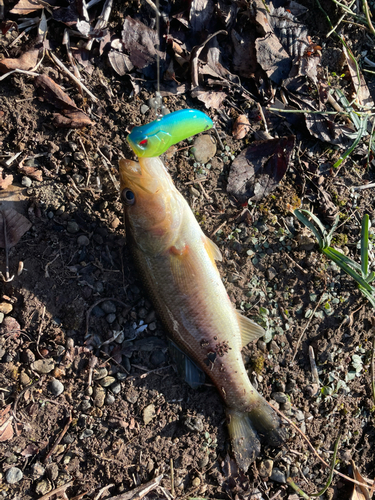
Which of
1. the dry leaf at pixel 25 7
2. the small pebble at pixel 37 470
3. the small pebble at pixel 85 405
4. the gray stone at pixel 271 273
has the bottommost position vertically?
the small pebble at pixel 37 470

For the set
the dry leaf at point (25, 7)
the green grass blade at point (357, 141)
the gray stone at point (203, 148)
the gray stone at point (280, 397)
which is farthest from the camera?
the green grass blade at point (357, 141)

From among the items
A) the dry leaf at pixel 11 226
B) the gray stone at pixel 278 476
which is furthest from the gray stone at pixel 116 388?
the gray stone at pixel 278 476

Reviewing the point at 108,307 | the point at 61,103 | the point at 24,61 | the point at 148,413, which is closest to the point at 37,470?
the point at 148,413

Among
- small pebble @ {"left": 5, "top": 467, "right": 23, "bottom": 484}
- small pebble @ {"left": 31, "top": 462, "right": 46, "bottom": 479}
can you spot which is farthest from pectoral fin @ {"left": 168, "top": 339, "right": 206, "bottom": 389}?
small pebble @ {"left": 5, "top": 467, "right": 23, "bottom": 484}

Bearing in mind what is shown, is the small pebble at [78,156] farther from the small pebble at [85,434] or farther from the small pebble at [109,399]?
the small pebble at [85,434]

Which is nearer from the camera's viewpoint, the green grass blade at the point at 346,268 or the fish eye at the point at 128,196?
the fish eye at the point at 128,196
